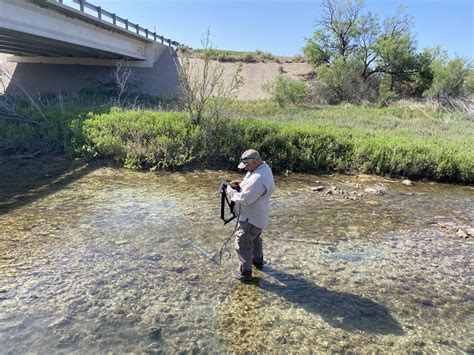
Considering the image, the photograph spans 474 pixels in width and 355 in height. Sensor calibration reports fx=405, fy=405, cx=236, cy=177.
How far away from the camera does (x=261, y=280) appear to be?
621 centimetres

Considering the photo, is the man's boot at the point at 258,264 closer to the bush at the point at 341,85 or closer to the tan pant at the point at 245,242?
the tan pant at the point at 245,242

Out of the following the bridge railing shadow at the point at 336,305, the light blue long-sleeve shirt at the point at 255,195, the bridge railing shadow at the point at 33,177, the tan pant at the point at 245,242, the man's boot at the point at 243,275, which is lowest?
the bridge railing shadow at the point at 33,177

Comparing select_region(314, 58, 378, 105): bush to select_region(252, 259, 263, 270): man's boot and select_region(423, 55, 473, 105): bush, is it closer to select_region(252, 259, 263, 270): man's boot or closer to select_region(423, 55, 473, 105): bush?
select_region(423, 55, 473, 105): bush

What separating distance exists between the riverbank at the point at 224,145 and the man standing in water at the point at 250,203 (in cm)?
790

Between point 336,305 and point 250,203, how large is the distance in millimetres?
1883

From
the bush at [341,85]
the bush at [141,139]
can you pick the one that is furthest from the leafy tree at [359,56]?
the bush at [141,139]

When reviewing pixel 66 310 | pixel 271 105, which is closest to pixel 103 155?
pixel 66 310

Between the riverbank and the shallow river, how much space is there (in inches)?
129

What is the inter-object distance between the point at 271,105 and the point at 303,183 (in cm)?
1811

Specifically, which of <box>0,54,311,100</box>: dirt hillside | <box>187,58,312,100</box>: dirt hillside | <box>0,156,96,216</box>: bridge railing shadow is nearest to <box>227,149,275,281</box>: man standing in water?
<box>0,156,96,216</box>: bridge railing shadow

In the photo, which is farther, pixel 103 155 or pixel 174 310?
pixel 103 155

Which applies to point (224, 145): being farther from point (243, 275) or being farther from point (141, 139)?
point (243, 275)

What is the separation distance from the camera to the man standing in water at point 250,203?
5480 mm

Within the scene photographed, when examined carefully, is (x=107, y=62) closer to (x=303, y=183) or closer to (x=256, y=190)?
(x=303, y=183)
